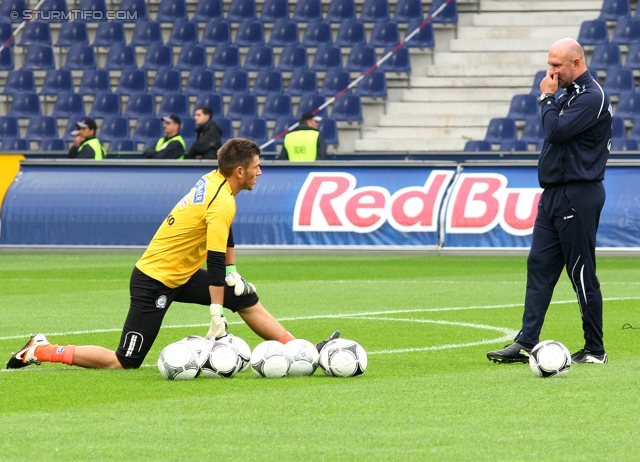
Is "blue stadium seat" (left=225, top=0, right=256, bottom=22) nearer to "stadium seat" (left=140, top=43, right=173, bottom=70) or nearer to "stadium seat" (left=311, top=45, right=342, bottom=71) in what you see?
"stadium seat" (left=140, top=43, right=173, bottom=70)

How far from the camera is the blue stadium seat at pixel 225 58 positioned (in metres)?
26.7

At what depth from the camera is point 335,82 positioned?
25438 millimetres

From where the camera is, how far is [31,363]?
297 inches

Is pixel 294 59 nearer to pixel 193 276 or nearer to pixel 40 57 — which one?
pixel 40 57

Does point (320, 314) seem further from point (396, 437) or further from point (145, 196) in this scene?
point (145, 196)

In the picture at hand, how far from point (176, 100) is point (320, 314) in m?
15.8

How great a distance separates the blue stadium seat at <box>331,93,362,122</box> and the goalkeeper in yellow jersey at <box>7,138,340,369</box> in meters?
17.4

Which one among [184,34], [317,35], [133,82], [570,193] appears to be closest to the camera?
[570,193]

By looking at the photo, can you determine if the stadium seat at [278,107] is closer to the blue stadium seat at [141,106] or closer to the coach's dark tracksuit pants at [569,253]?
the blue stadium seat at [141,106]

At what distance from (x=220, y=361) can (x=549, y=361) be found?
6.25ft

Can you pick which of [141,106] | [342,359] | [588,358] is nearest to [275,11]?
[141,106]

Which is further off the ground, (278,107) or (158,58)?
(158,58)

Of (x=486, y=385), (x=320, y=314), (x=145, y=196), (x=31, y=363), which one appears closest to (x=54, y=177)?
(x=145, y=196)

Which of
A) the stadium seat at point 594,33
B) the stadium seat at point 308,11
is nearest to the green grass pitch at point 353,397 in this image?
the stadium seat at point 594,33
